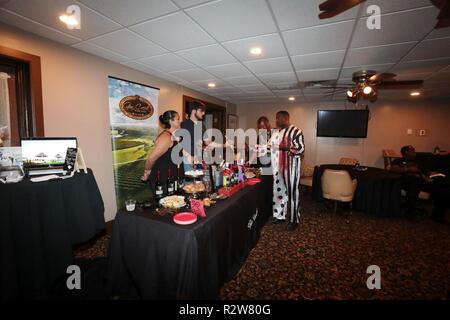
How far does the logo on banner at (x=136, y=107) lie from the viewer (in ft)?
11.7

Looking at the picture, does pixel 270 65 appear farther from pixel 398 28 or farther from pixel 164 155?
pixel 164 155

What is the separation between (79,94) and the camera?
9.63ft

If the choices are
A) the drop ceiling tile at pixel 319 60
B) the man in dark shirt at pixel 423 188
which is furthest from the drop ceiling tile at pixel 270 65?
the man in dark shirt at pixel 423 188

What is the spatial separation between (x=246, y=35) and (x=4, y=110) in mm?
2846

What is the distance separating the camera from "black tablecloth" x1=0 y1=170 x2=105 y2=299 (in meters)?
1.66

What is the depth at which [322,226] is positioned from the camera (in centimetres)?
359

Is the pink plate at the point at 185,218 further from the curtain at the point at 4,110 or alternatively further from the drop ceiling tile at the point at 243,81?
the drop ceiling tile at the point at 243,81

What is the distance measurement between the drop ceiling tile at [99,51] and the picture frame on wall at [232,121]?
452 cm

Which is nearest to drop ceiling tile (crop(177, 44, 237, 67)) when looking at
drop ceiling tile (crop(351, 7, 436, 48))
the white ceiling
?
the white ceiling

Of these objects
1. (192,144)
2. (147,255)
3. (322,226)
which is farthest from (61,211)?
(322,226)

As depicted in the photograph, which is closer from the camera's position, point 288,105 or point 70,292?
point 70,292

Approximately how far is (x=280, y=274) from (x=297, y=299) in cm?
36

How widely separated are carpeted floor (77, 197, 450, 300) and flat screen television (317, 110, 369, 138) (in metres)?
3.28

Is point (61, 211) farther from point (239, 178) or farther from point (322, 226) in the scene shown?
point (322, 226)
